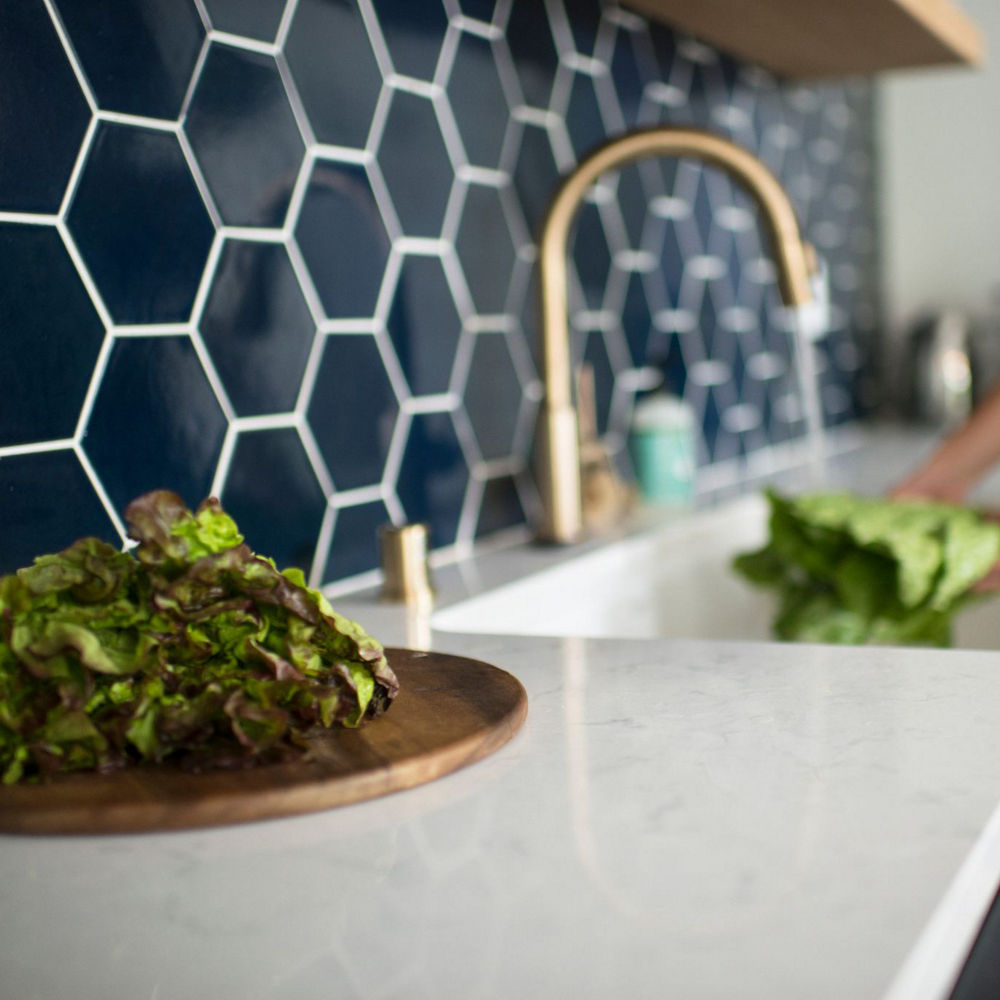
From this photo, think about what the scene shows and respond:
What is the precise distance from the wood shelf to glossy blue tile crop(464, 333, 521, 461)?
1.82 feet

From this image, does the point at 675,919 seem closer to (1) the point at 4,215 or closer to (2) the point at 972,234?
(1) the point at 4,215

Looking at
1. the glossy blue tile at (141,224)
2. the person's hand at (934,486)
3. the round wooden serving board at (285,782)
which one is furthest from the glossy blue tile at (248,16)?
the person's hand at (934,486)

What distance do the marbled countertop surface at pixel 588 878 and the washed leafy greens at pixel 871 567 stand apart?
0.48 m

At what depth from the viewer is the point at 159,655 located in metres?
0.65

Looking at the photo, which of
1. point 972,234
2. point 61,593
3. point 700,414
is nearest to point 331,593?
point 61,593

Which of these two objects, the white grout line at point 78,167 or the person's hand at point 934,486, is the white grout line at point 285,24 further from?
the person's hand at point 934,486

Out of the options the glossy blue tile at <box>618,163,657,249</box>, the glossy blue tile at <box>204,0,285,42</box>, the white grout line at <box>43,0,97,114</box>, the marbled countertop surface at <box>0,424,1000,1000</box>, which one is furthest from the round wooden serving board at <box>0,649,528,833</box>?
the glossy blue tile at <box>618,163,657,249</box>

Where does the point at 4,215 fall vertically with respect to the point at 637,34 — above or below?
below

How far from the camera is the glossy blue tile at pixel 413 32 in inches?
50.2

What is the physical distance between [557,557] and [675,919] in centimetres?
87

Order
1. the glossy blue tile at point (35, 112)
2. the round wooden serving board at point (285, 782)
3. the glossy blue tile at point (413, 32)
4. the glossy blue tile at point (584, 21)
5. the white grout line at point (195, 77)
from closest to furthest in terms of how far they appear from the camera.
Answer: the round wooden serving board at point (285, 782)
the glossy blue tile at point (35, 112)
the white grout line at point (195, 77)
the glossy blue tile at point (413, 32)
the glossy blue tile at point (584, 21)

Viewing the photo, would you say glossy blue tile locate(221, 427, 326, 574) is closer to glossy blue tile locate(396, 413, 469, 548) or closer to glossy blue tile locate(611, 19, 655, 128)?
glossy blue tile locate(396, 413, 469, 548)

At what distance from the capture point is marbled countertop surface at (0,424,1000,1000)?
46 centimetres

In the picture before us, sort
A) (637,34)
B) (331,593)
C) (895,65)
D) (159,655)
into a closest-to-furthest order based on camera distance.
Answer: (159,655), (331,593), (637,34), (895,65)
